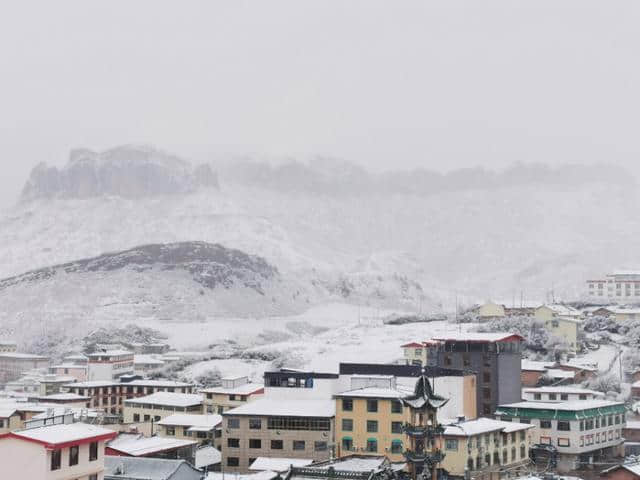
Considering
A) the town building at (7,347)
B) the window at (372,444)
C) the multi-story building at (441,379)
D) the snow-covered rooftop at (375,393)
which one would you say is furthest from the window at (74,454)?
the town building at (7,347)

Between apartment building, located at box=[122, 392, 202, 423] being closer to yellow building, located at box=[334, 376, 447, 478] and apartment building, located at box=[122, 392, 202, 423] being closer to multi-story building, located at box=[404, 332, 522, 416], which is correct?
multi-story building, located at box=[404, 332, 522, 416]

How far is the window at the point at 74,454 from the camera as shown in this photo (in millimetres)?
36031

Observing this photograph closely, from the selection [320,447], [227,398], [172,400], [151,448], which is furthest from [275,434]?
[172,400]

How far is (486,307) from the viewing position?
148 metres

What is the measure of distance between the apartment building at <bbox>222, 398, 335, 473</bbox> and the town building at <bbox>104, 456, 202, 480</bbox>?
14198mm

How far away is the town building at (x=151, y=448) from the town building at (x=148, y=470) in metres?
6.15

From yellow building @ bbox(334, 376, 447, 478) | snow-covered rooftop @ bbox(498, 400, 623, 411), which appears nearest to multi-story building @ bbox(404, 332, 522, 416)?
snow-covered rooftop @ bbox(498, 400, 623, 411)

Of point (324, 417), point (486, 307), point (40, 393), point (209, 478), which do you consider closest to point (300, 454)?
point (324, 417)

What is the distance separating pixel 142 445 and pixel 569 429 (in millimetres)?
32841

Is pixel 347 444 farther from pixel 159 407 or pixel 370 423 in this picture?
pixel 159 407

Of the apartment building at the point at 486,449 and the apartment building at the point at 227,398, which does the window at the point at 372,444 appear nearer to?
the apartment building at the point at 486,449

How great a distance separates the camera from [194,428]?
71688mm

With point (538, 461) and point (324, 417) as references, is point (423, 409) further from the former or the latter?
point (538, 461)

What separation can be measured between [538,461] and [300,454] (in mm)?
19998
